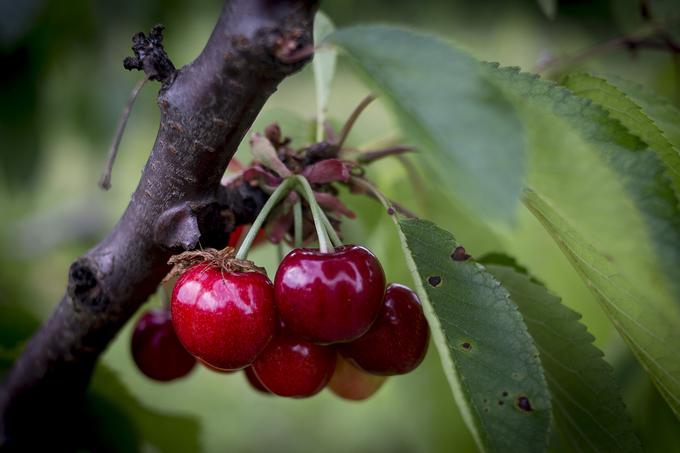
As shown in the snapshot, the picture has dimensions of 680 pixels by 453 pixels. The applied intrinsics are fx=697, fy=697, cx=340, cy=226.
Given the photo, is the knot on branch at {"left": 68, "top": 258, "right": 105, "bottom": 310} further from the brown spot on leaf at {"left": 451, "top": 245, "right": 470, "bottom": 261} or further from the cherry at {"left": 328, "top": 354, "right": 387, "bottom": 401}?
the brown spot on leaf at {"left": 451, "top": 245, "right": 470, "bottom": 261}

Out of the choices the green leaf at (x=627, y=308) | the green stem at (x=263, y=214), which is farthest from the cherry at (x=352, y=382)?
the green leaf at (x=627, y=308)

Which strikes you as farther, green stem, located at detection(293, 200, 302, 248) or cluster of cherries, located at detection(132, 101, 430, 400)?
green stem, located at detection(293, 200, 302, 248)

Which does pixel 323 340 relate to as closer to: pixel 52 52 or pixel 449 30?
pixel 52 52

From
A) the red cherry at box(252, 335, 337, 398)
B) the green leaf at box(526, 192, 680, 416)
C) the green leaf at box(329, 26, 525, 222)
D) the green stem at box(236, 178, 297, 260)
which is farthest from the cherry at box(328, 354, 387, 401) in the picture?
the green leaf at box(329, 26, 525, 222)

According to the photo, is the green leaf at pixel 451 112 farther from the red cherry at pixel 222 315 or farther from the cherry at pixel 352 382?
the cherry at pixel 352 382

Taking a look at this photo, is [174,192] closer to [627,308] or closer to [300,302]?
[300,302]
